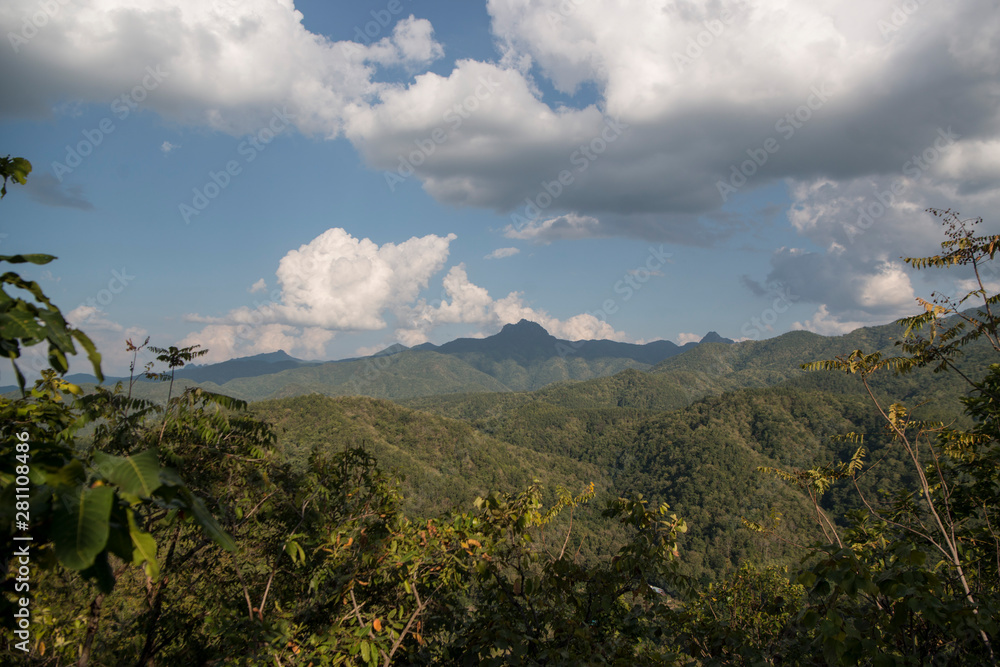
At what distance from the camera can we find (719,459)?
138 metres

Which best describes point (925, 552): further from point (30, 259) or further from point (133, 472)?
point (30, 259)

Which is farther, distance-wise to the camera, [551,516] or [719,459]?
[719,459]

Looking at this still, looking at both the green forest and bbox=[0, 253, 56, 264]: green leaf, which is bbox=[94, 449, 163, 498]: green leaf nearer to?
the green forest

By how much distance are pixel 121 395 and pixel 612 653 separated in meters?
6.97

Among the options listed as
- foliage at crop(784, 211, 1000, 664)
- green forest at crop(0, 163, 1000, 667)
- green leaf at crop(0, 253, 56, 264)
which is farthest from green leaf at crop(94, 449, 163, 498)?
foliage at crop(784, 211, 1000, 664)

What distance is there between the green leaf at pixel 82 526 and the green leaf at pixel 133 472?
52 mm

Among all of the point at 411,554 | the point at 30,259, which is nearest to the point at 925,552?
the point at 411,554

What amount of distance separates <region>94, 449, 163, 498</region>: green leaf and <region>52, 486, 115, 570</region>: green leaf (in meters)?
0.05

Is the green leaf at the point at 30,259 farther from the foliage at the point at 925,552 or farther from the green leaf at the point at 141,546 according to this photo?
the foliage at the point at 925,552

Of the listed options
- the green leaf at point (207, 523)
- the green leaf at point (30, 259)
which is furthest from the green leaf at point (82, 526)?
the green leaf at point (30, 259)

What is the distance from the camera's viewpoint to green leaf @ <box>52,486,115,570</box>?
103cm

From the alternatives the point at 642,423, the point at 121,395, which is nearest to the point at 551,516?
the point at 121,395

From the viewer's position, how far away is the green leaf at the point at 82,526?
103 centimetres

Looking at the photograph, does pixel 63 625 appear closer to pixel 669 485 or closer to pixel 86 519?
pixel 86 519
